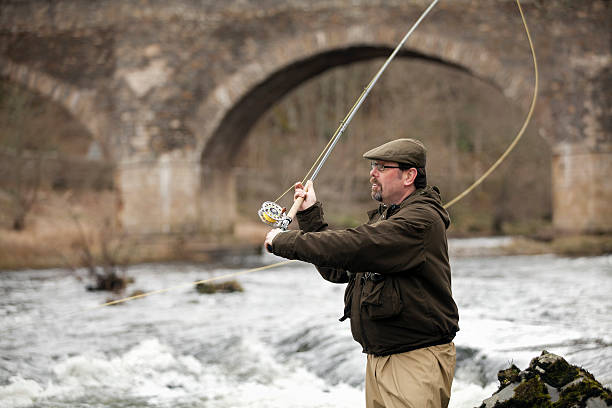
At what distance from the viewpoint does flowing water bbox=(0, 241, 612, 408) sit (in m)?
4.91

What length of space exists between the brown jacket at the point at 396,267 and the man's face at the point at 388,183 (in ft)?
0.23

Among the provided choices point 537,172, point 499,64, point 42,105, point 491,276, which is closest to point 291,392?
point 491,276

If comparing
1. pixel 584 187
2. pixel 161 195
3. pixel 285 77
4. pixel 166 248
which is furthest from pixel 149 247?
pixel 584 187

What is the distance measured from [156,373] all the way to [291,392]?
43.7 inches

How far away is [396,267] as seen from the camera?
2537 millimetres

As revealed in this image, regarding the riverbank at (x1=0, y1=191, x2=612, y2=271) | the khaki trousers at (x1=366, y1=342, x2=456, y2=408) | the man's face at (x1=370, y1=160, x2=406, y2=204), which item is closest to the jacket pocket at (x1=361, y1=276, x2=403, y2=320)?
the khaki trousers at (x1=366, y1=342, x2=456, y2=408)

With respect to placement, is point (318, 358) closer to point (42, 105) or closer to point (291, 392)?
point (291, 392)

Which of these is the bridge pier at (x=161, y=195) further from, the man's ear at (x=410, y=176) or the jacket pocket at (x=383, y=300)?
the jacket pocket at (x=383, y=300)

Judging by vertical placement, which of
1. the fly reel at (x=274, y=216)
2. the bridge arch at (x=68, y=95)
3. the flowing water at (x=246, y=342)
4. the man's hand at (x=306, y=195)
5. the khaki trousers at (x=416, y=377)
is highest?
the bridge arch at (x=68, y=95)

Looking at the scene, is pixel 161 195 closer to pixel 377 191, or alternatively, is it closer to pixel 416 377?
pixel 377 191

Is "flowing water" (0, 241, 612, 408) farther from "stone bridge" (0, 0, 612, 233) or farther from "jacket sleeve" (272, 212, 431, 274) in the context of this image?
"stone bridge" (0, 0, 612, 233)

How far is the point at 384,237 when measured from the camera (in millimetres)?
2527

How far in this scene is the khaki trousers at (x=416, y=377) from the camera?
8.38 feet

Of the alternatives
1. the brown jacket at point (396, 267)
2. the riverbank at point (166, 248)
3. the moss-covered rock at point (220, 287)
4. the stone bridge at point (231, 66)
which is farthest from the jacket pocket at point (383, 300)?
the stone bridge at point (231, 66)
